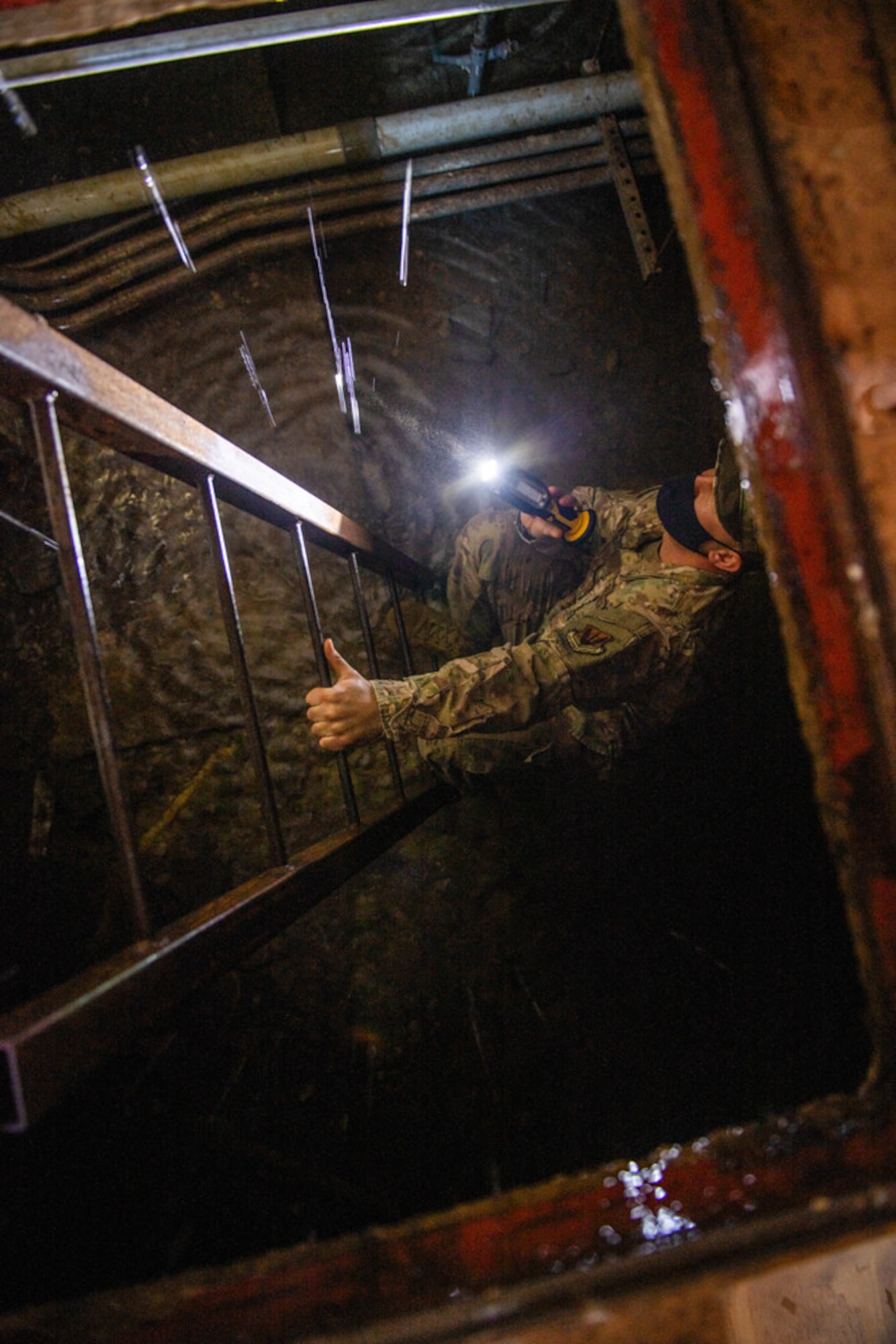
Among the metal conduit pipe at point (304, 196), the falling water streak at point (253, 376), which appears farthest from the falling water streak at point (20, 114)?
the falling water streak at point (253, 376)

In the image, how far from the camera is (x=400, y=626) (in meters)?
2.77

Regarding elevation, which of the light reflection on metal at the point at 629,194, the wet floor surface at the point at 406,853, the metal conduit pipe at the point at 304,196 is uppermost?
the metal conduit pipe at the point at 304,196

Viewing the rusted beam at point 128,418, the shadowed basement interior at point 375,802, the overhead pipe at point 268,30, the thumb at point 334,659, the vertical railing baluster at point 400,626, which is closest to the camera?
the rusted beam at point 128,418

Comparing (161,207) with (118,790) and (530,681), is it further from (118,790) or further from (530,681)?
(118,790)

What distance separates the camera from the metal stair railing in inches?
29.8

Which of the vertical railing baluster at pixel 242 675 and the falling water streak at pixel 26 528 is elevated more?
the falling water streak at pixel 26 528

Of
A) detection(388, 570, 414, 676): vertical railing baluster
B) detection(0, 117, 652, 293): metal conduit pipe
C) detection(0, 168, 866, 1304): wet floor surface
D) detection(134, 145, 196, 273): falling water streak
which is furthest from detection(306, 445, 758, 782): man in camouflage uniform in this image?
detection(134, 145, 196, 273): falling water streak

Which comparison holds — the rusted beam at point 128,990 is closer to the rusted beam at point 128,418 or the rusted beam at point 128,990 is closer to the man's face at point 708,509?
the rusted beam at point 128,418

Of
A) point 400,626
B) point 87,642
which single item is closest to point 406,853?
point 400,626

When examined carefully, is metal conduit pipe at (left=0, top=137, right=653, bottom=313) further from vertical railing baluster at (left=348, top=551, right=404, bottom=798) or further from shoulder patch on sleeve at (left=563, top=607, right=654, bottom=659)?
shoulder patch on sleeve at (left=563, top=607, right=654, bottom=659)

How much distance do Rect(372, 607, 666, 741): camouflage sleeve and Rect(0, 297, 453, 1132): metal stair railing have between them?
Result: 601 mm

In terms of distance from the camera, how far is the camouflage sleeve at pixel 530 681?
1.99 metres

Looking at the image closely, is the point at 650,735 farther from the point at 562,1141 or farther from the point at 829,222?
the point at 829,222

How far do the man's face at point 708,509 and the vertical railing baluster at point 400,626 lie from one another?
1386 mm
